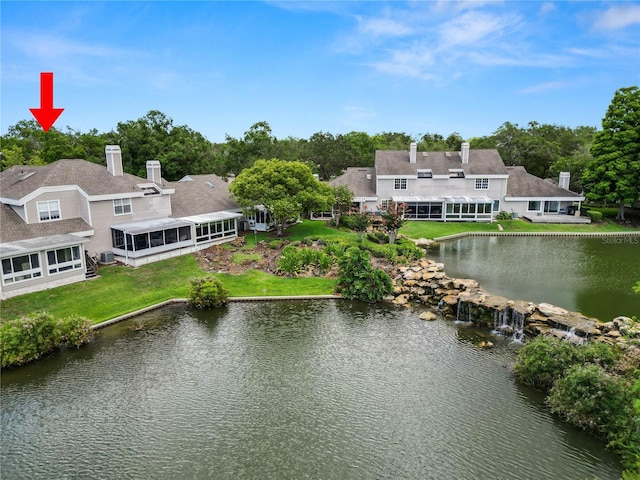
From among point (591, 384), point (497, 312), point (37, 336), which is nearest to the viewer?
point (591, 384)

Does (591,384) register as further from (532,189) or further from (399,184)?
(532,189)

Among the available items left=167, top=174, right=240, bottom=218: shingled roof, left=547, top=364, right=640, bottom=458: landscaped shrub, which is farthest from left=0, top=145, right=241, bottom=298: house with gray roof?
left=547, top=364, right=640, bottom=458: landscaped shrub

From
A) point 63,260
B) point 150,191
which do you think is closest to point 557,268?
point 150,191

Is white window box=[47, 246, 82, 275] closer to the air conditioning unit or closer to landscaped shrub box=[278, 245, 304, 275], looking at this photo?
the air conditioning unit

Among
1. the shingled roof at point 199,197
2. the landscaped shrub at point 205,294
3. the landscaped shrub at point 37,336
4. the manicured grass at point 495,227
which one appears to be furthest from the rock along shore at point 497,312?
the shingled roof at point 199,197

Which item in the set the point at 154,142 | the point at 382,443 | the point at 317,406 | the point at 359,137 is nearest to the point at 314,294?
the point at 317,406

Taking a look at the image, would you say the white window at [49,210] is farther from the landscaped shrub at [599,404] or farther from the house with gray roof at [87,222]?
the landscaped shrub at [599,404]
